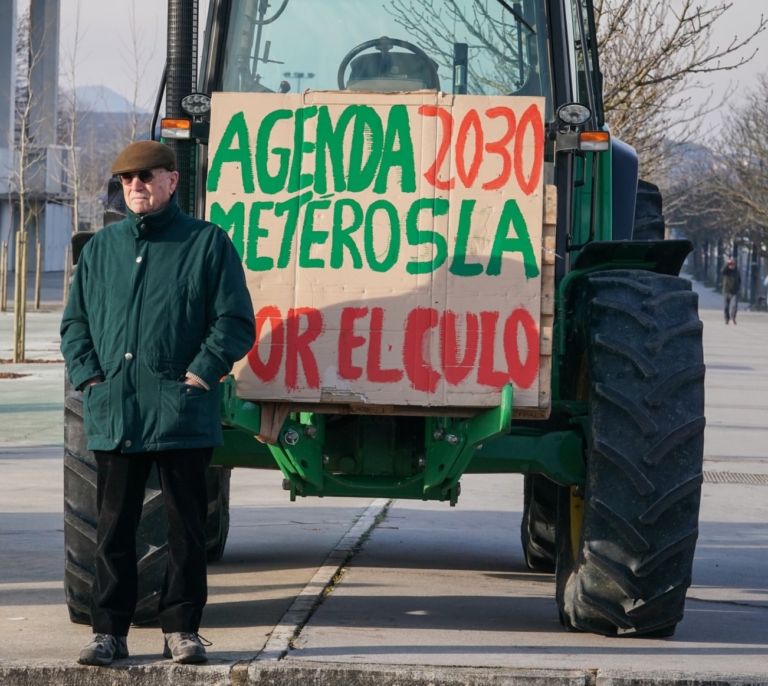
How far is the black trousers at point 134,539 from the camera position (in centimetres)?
489

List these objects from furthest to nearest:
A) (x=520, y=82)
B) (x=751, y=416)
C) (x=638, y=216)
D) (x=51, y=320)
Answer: (x=51, y=320) < (x=751, y=416) < (x=638, y=216) < (x=520, y=82)

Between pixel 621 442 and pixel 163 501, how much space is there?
1.71 meters

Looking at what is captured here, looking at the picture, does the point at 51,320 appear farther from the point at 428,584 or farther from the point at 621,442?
the point at 621,442

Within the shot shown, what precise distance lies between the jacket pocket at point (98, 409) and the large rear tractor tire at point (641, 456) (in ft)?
5.85

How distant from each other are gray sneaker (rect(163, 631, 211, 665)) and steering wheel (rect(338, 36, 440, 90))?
253 cm

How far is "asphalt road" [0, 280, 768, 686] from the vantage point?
4.92 meters

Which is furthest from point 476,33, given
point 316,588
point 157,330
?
point 316,588

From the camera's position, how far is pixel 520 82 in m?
6.16

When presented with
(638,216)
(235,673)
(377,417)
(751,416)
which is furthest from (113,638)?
(751,416)

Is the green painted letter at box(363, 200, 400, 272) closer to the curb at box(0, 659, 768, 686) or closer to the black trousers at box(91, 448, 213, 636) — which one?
the black trousers at box(91, 448, 213, 636)

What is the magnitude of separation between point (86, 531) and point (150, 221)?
1337 millimetres

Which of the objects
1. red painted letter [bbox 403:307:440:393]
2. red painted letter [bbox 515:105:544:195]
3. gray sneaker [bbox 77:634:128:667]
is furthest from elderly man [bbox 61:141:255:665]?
red painted letter [bbox 515:105:544:195]

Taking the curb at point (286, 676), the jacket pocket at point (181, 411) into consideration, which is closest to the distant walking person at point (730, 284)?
the curb at point (286, 676)

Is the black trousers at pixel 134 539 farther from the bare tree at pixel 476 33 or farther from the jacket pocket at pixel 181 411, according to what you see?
the bare tree at pixel 476 33
